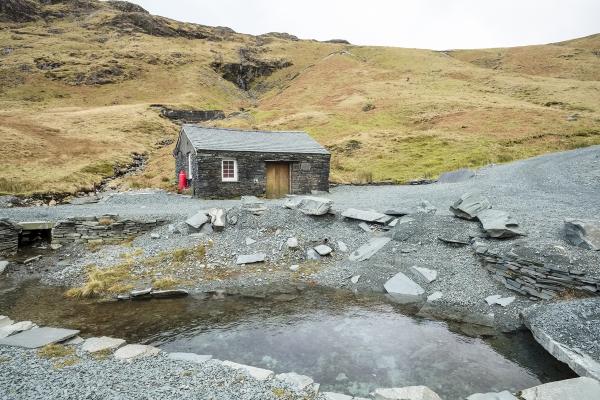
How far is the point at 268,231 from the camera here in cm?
1728

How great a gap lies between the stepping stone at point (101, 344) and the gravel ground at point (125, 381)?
17.2 inches

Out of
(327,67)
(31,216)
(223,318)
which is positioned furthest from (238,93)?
(223,318)

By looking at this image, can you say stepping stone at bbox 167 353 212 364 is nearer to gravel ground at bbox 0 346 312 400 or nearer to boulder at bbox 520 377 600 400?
gravel ground at bbox 0 346 312 400

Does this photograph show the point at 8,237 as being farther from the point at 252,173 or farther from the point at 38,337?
the point at 252,173

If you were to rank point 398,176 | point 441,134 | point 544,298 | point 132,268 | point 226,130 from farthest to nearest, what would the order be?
point 441,134 → point 398,176 → point 226,130 → point 132,268 → point 544,298

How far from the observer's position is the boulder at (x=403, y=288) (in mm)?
12431

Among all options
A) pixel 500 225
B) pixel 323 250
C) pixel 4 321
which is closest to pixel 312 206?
pixel 323 250

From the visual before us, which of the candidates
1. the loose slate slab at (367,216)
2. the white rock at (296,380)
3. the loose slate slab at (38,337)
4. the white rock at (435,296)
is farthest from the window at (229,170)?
the white rock at (296,380)

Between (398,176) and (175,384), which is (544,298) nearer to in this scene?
(175,384)

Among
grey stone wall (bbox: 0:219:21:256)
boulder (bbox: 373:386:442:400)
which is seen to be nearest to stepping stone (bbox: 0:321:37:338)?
A: grey stone wall (bbox: 0:219:21:256)

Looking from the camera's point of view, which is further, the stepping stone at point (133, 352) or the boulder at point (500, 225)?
the boulder at point (500, 225)

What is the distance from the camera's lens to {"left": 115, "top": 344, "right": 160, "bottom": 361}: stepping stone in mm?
8159

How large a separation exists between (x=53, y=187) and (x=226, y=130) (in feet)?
50.6

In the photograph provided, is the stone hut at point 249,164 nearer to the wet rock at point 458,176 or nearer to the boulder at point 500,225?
the wet rock at point 458,176
